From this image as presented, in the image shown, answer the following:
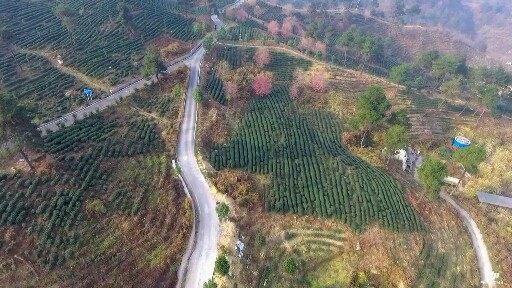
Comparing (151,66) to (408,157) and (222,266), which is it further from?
(408,157)

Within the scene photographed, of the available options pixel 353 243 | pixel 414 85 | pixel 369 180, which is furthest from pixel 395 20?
pixel 353 243

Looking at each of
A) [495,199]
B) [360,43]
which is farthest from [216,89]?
[495,199]

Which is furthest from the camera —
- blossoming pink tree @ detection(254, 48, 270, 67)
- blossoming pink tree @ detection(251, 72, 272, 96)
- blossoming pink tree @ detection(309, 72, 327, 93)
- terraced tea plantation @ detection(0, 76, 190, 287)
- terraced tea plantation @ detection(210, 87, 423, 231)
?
blossoming pink tree @ detection(254, 48, 270, 67)

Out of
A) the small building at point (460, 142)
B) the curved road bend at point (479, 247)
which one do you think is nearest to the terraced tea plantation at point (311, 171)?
the curved road bend at point (479, 247)

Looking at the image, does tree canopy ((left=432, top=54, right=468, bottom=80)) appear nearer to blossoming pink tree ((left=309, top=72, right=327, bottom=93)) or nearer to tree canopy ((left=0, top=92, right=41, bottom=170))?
blossoming pink tree ((left=309, top=72, right=327, bottom=93))

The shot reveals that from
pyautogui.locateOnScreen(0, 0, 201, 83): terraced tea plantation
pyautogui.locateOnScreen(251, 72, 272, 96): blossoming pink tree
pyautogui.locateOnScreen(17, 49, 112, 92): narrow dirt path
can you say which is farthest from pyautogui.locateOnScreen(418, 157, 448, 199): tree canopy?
pyautogui.locateOnScreen(0, 0, 201, 83): terraced tea plantation

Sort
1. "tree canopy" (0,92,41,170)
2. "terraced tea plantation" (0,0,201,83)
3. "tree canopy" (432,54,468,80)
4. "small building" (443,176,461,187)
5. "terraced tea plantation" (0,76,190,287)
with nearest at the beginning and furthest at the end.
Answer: "terraced tea plantation" (0,76,190,287), "tree canopy" (0,92,41,170), "small building" (443,176,461,187), "terraced tea plantation" (0,0,201,83), "tree canopy" (432,54,468,80)

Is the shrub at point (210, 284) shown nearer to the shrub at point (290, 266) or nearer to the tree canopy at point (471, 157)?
the shrub at point (290, 266)

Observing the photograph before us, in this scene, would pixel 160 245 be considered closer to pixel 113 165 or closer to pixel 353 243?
pixel 113 165
